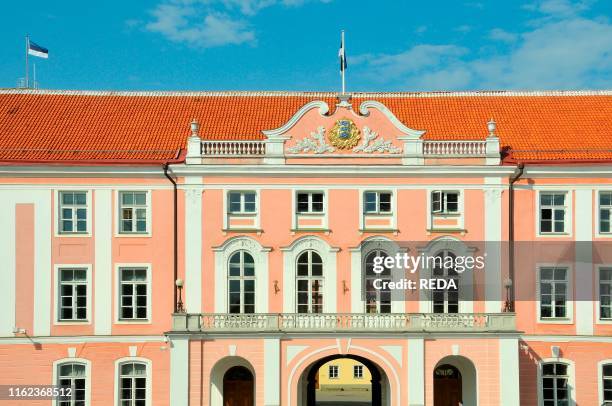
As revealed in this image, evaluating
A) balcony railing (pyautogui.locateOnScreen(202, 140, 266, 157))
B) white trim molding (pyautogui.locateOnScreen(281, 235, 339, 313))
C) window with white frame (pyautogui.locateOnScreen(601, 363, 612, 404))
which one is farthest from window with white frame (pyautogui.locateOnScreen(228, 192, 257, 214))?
window with white frame (pyautogui.locateOnScreen(601, 363, 612, 404))

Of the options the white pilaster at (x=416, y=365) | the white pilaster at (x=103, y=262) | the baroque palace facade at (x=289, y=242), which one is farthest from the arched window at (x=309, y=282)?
the white pilaster at (x=103, y=262)

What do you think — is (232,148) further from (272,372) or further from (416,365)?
(416,365)

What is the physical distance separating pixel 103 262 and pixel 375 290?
10.3m

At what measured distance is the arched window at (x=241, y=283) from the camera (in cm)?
3941

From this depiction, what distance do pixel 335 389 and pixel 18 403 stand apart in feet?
109

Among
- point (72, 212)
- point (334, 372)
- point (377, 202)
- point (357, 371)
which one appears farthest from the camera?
point (357, 371)

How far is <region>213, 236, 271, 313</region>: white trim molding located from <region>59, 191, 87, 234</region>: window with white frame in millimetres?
5231

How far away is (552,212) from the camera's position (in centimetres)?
4016

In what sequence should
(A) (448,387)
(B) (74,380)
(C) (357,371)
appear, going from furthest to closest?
(C) (357,371)
(A) (448,387)
(B) (74,380)

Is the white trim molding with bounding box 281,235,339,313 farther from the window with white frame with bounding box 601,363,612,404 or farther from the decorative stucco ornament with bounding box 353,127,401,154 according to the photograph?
the window with white frame with bounding box 601,363,612,404

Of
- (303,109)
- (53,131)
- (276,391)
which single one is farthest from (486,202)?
(53,131)

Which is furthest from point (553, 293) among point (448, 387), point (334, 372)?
point (334, 372)

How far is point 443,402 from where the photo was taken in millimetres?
41000

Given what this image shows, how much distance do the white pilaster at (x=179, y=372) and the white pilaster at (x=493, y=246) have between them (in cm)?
1124
